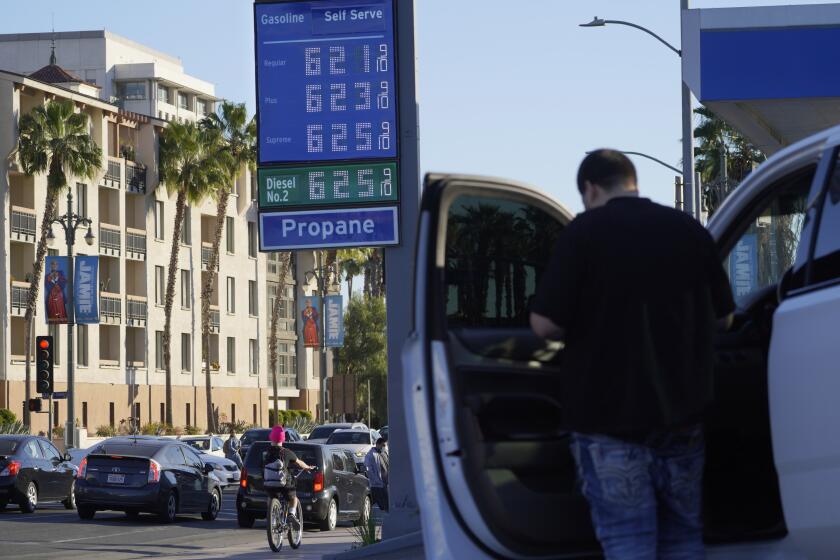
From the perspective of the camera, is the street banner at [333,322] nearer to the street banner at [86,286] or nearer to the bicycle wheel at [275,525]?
the street banner at [86,286]

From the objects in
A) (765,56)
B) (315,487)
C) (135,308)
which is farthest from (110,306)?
(765,56)

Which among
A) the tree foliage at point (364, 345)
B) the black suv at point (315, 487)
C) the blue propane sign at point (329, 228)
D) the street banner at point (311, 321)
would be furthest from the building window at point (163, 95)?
the blue propane sign at point (329, 228)

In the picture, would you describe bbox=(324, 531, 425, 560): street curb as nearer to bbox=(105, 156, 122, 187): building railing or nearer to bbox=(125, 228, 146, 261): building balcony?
bbox=(105, 156, 122, 187): building railing

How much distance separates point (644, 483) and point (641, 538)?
17 centimetres

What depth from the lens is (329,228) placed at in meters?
17.0

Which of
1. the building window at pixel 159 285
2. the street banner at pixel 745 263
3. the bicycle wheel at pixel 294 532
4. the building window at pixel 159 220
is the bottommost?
the bicycle wheel at pixel 294 532

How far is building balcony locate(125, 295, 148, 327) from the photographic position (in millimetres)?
72250

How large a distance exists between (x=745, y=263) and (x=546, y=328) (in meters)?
1.52

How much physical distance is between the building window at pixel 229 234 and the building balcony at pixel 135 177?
10.4 metres

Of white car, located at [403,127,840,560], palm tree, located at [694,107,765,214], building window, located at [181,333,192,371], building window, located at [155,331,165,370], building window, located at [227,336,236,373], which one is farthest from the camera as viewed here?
building window, located at [227,336,236,373]

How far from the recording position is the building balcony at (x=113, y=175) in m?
69.8

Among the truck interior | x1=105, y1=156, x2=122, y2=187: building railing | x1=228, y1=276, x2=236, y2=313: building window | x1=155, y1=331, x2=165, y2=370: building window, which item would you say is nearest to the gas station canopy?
the truck interior

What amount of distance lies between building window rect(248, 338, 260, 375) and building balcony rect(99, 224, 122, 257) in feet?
55.2

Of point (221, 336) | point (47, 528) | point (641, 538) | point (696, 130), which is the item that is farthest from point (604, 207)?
point (221, 336)
